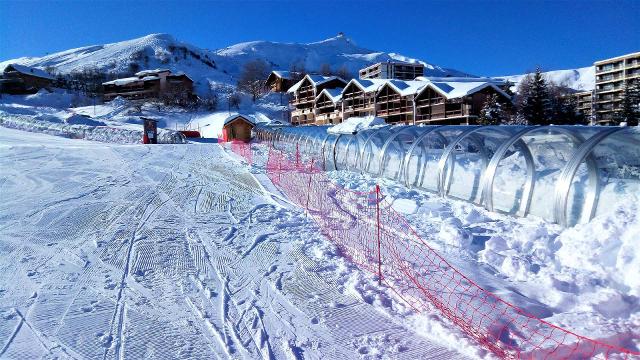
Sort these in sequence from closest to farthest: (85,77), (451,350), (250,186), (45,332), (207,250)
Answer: (451,350) → (45,332) → (207,250) → (250,186) → (85,77)

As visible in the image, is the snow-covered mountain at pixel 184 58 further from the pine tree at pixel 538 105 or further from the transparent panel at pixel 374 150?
the transparent panel at pixel 374 150

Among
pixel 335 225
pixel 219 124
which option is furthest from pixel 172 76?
pixel 335 225

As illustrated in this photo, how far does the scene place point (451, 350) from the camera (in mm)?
2967

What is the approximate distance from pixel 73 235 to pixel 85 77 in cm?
9095

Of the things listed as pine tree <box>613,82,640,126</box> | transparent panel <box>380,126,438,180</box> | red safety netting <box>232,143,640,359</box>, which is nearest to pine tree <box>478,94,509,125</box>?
pine tree <box>613,82,640,126</box>

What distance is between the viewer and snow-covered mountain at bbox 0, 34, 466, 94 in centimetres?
10372

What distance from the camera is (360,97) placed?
47094 millimetres

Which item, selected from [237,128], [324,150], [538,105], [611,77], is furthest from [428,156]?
[611,77]

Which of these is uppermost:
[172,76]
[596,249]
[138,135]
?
[172,76]

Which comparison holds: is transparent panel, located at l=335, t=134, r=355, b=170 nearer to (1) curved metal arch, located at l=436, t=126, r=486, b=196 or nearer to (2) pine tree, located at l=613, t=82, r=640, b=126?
(1) curved metal arch, located at l=436, t=126, r=486, b=196

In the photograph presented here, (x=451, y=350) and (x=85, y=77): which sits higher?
(x=85, y=77)

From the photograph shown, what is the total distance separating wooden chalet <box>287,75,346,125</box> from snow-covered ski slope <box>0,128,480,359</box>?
50.6 meters

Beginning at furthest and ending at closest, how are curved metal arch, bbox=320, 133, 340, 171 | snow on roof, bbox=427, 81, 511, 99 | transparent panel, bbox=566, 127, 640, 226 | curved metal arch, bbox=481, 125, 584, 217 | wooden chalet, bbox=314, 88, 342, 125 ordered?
wooden chalet, bbox=314, 88, 342, 125 → snow on roof, bbox=427, 81, 511, 99 → curved metal arch, bbox=320, 133, 340, 171 → curved metal arch, bbox=481, 125, 584, 217 → transparent panel, bbox=566, 127, 640, 226

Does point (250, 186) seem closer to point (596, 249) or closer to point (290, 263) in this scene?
point (290, 263)
